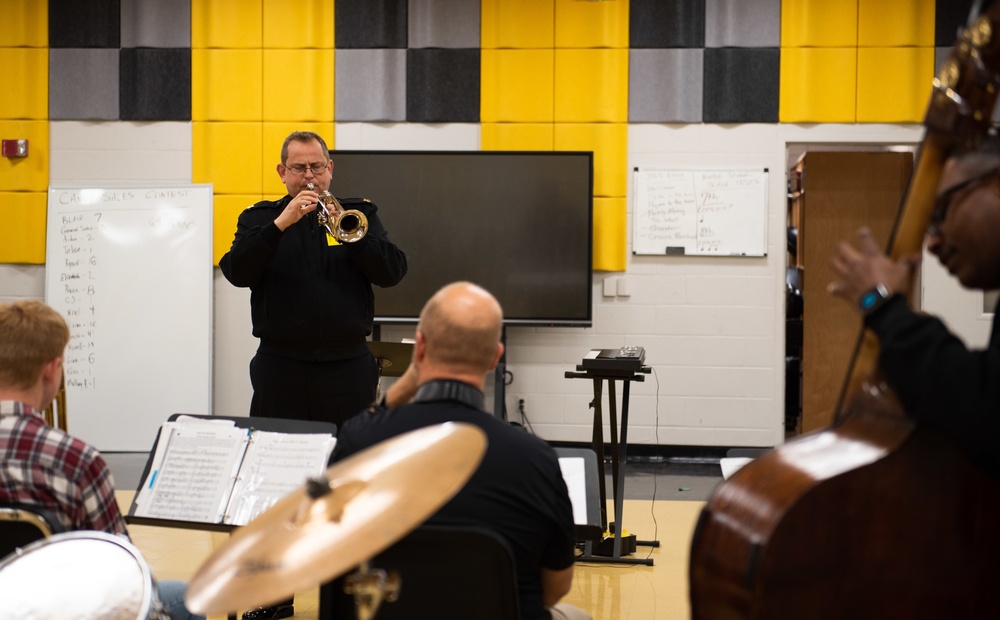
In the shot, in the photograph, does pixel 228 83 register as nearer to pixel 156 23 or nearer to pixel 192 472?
pixel 156 23

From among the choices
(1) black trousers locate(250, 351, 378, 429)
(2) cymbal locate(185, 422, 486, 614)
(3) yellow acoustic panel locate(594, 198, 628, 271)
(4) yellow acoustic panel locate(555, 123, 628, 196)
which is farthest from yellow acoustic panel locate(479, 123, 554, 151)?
(2) cymbal locate(185, 422, 486, 614)

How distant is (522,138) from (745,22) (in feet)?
5.09

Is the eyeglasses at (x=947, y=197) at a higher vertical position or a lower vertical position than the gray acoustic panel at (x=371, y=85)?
lower

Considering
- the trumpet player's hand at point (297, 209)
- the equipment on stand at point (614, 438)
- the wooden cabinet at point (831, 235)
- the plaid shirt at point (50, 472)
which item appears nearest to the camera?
the plaid shirt at point (50, 472)

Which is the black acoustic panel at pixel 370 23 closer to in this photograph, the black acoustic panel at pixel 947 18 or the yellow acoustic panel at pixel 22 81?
the yellow acoustic panel at pixel 22 81

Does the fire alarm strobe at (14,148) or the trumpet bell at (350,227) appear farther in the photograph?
the fire alarm strobe at (14,148)

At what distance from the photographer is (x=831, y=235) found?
6773 millimetres

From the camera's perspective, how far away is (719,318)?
6.37 metres

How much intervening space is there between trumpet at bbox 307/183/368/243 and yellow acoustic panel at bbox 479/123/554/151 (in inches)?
116

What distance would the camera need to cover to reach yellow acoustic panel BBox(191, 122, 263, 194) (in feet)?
21.2

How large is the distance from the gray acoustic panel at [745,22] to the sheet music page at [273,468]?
455 cm

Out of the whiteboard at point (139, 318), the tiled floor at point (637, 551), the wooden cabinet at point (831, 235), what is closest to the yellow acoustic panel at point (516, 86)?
the whiteboard at point (139, 318)

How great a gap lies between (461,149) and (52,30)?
2768mm

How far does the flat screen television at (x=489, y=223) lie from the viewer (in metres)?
6.18
